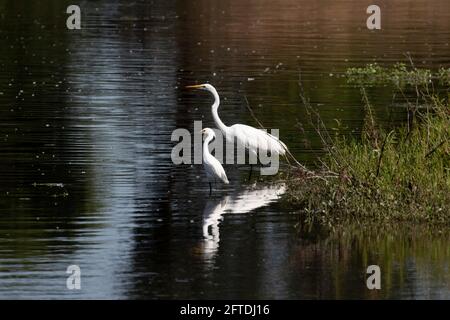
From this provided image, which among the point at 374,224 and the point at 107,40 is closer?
the point at 374,224

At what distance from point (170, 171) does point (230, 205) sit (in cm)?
272

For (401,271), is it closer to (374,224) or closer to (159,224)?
(374,224)

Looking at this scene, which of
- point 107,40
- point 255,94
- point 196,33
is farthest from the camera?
point 196,33

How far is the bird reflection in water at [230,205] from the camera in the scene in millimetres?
16328

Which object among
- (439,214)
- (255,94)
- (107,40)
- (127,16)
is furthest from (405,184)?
(127,16)

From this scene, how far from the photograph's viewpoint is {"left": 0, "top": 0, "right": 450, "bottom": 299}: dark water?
569 inches

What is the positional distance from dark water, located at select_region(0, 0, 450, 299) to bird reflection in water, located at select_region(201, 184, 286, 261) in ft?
0.11

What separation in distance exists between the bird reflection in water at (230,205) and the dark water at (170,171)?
1.3 inches

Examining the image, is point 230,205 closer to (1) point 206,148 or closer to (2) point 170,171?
(1) point 206,148

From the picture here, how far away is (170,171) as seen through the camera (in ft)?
69.3

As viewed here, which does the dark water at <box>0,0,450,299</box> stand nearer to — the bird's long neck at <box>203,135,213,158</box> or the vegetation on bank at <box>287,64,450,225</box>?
the vegetation on bank at <box>287,64,450,225</box>
